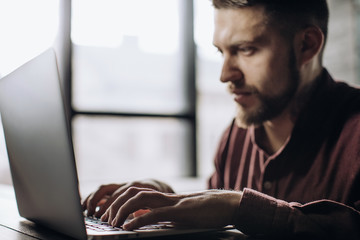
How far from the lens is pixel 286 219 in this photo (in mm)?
734

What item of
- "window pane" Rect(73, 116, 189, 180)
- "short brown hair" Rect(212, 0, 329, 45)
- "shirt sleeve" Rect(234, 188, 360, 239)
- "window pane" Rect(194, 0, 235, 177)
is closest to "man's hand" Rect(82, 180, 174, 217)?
"shirt sleeve" Rect(234, 188, 360, 239)

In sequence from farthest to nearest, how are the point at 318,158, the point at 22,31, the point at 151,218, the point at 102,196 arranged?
1. the point at 22,31
2. the point at 318,158
3. the point at 102,196
4. the point at 151,218

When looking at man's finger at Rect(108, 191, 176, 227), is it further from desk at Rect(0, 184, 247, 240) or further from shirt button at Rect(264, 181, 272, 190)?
shirt button at Rect(264, 181, 272, 190)

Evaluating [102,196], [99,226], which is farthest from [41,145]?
[102,196]

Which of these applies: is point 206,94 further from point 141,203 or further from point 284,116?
point 141,203

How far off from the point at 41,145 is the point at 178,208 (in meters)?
0.27

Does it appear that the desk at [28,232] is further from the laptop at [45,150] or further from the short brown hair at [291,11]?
the short brown hair at [291,11]

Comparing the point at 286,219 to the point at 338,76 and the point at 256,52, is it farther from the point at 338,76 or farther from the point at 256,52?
the point at 338,76

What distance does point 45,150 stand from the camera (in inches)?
26.4

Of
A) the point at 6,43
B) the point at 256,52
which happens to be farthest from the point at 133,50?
the point at 256,52

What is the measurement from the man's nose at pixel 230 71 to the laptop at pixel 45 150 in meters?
0.73

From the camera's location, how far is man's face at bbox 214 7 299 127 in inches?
50.8

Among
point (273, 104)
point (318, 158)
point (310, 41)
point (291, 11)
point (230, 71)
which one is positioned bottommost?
point (318, 158)

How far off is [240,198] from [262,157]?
24.7 inches
